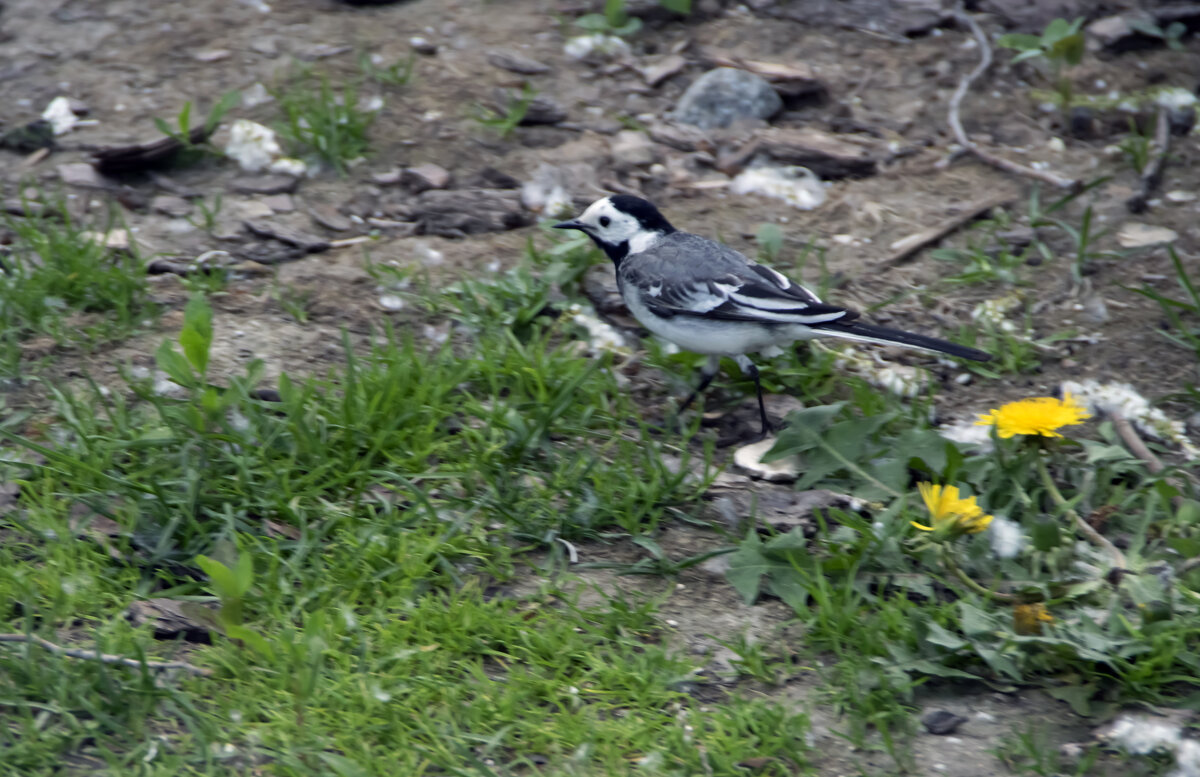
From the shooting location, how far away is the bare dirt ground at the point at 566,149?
4645 mm

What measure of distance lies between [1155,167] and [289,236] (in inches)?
167

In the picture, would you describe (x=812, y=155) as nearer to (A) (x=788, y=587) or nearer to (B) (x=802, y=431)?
(B) (x=802, y=431)

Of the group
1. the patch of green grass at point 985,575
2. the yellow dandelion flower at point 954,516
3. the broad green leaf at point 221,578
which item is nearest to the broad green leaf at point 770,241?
the patch of green grass at point 985,575

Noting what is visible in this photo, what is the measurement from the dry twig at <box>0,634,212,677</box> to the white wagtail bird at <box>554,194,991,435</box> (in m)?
2.08

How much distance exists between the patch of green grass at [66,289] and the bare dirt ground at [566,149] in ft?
0.36

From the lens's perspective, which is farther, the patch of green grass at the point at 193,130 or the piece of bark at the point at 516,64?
the piece of bark at the point at 516,64

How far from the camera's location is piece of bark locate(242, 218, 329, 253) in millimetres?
5211

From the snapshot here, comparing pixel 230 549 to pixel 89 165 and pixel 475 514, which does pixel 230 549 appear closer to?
pixel 475 514

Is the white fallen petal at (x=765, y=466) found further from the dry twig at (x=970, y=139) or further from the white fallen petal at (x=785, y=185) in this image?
the dry twig at (x=970, y=139)

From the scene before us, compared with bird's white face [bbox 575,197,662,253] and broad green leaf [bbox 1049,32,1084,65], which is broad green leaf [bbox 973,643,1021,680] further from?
broad green leaf [bbox 1049,32,1084,65]

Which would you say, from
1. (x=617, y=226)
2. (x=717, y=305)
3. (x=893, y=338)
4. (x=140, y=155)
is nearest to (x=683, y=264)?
(x=717, y=305)

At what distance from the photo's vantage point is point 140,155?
217 inches

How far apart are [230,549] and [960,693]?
7.18 ft

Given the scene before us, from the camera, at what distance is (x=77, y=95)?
6.01m
